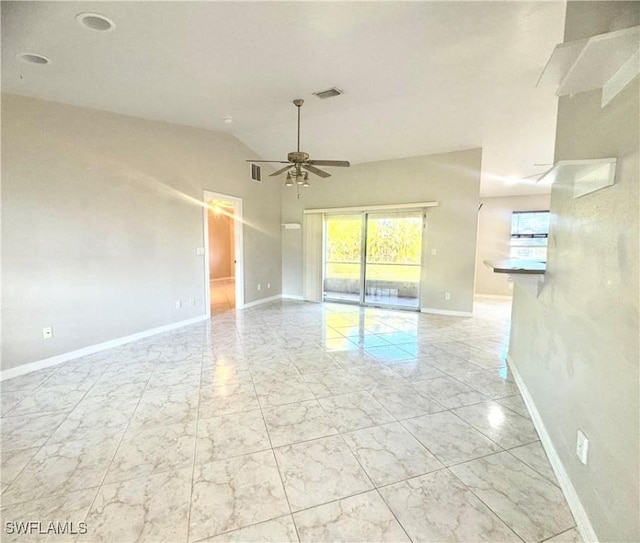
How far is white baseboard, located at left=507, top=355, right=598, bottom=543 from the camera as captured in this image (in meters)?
1.38

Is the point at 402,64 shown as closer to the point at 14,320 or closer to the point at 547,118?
the point at 547,118

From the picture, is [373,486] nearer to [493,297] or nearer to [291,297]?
[291,297]

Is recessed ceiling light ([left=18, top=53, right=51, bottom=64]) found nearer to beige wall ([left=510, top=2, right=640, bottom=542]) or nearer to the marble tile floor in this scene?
the marble tile floor

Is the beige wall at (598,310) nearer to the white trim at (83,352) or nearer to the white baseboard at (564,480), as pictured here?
the white baseboard at (564,480)

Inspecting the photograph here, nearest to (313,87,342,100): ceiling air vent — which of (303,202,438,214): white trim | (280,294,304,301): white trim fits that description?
(303,202,438,214): white trim

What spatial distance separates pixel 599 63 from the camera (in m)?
1.19

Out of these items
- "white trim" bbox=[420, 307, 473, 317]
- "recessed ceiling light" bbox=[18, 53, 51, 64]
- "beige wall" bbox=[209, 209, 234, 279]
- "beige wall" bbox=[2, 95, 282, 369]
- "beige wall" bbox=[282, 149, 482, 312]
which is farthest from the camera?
"beige wall" bbox=[209, 209, 234, 279]

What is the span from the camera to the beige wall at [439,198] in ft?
17.5

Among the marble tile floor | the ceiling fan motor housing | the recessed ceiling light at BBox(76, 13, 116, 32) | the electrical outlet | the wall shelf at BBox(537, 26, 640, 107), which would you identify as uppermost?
the recessed ceiling light at BBox(76, 13, 116, 32)

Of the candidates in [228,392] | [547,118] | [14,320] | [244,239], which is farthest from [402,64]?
[14,320]

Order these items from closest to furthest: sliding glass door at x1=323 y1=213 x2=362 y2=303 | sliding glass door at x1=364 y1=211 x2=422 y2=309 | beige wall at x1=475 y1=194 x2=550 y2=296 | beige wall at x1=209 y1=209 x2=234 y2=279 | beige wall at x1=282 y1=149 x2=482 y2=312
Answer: beige wall at x1=282 y1=149 x2=482 y2=312 → sliding glass door at x1=364 y1=211 x2=422 y2=309 → sliding glass door at x1=323 y1=213 x2=362 y2=303 → beige wall at x1=475 y1=194 x2=550 y2=296 → beige wall at x1=209 y1=209 x2=234 y2=279

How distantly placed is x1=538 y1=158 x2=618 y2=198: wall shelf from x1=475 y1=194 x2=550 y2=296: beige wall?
6.76m

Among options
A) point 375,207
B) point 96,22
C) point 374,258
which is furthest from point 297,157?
point 374,258

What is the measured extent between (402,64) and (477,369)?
3300mm
